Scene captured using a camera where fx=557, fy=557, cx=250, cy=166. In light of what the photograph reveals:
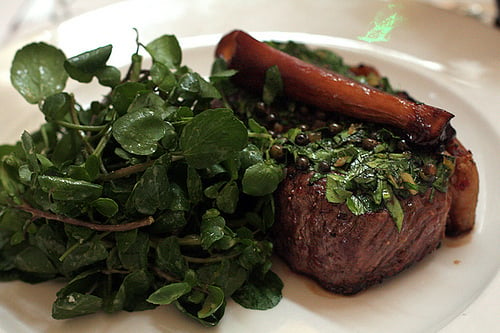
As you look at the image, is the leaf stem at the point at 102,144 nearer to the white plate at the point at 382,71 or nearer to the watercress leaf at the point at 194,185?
the watercress leaf at the point at 194,185

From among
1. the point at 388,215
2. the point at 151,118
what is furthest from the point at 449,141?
the point at 151,118

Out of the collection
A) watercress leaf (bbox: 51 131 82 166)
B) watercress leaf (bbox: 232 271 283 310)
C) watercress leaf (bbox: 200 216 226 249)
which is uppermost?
watercress leaf (bbox: 51 131 82 166)

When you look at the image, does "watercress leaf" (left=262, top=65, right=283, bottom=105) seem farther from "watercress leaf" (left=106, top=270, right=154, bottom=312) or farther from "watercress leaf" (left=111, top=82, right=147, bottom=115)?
"watercress leaf" (left=106, top=270, right=154, bottom=312)

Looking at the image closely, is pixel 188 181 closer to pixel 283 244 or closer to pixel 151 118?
pixel 151 118

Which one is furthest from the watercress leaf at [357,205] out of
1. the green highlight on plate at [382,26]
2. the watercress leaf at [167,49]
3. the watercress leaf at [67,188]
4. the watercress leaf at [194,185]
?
the green highlight on plate at [382,26]

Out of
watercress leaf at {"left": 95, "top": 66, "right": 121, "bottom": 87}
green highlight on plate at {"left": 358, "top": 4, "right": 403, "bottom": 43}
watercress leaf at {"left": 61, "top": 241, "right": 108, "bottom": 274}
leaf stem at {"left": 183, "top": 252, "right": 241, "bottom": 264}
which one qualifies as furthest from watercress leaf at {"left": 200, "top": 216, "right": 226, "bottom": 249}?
green highlight on plate at {"left": 358, "top": 4, "right": 403, "bottom": 43}
